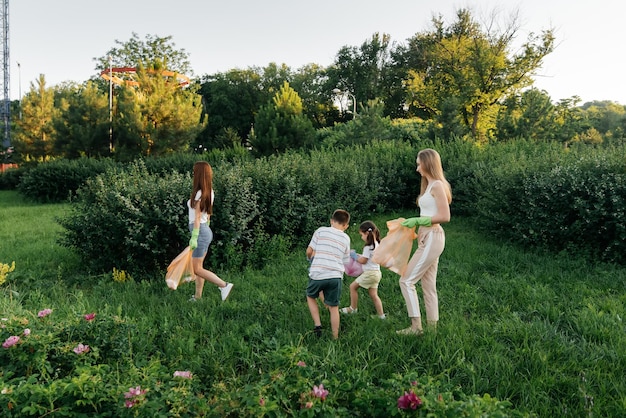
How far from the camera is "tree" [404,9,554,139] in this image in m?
31.6

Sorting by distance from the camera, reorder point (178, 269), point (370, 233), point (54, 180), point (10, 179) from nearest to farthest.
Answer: point (370, 233)
point (178, 269)
point (54, 180)
point (10, 179)

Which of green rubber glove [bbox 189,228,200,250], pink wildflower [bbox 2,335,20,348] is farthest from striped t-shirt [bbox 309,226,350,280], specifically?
pink wildflower [bbox 2,335,20,348]

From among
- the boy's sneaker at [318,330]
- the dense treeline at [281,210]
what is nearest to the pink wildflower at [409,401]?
the boy's sneaker at [318,330]

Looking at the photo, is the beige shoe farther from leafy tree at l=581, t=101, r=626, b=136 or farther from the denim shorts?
leafy tree at l=581, t=101, r=626, b=136

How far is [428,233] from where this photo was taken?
15.0 feet

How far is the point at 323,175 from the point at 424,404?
8352 millimetres

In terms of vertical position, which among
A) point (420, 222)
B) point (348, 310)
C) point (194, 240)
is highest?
point (420, 222)

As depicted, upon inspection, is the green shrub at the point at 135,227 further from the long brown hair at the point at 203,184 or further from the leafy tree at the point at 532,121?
the leafy tree at the point at 532,121

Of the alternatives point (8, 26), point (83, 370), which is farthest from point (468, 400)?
point (8, 26)

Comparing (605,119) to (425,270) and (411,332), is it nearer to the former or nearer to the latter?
(425,270)

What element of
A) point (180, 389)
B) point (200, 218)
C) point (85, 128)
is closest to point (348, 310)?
point (200, 218)

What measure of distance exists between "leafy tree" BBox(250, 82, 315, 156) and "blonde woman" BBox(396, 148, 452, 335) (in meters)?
20.9

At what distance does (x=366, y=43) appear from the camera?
55.0 meters

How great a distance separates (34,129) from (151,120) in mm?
11919
